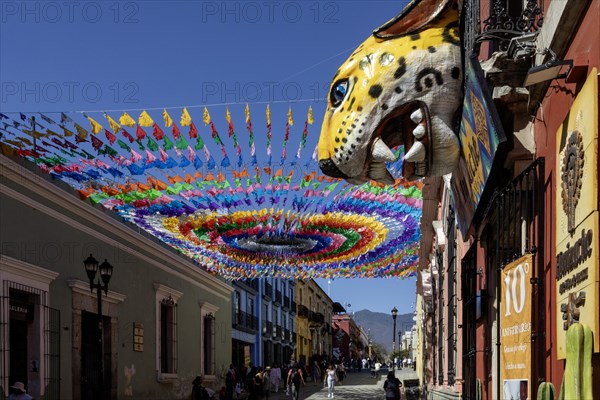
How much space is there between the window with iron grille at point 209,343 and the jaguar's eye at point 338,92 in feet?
79.8

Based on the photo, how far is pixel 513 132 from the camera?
5715 millimetres

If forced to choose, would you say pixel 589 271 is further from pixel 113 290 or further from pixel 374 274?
pixel 374 274

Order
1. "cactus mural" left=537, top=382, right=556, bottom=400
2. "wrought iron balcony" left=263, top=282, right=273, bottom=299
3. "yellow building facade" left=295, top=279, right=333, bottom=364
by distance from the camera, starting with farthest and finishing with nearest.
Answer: "yellow building facade" left=295, top=279, right=333, bottom=364 → "wrought iron balcony" left=263, top=282, right=273, bottom=299 → "cactus mural" left=537, top=382, right=556, bottom=400

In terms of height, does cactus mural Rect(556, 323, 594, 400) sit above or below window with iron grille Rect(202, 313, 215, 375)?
above

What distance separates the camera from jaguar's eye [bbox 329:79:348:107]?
5.80 m

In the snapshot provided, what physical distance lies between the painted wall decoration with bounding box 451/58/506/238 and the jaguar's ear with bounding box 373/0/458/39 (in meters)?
0.64

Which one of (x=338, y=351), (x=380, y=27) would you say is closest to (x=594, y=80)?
(x=380, y=27)

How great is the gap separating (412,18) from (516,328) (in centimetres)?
234

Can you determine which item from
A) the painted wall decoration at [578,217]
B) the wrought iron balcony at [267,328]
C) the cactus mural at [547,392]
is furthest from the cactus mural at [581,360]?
the wrought iron balcony at [267,328]

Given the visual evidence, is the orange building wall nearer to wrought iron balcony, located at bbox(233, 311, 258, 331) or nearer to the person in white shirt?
the person in white shirt

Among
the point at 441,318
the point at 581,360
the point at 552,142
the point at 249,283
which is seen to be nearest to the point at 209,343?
the point at 249,283

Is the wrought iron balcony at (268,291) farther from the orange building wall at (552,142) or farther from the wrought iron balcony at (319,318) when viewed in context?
the orange building wall at (552,142)

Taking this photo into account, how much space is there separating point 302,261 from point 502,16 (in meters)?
19.4

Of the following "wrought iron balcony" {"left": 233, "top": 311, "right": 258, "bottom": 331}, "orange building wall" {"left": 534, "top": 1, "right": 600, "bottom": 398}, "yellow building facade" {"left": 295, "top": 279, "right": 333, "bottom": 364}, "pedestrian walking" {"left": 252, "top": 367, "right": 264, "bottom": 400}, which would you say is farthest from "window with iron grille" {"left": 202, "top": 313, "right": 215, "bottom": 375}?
"orange building wall" {"left": 534, "top": 1, "right": 600, "bottom": 398}
